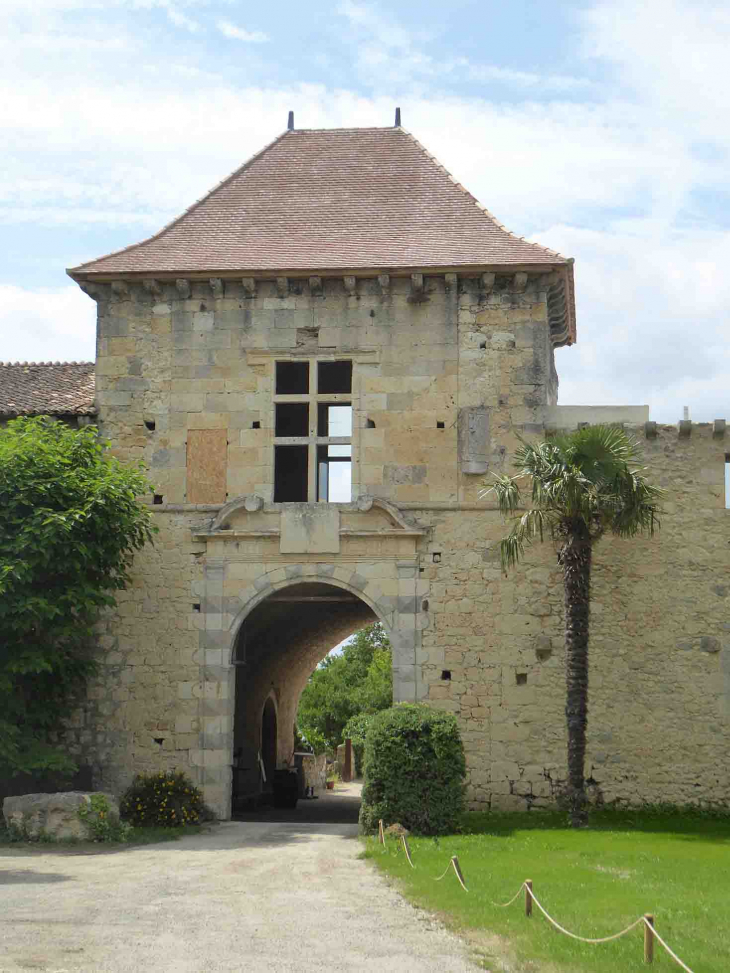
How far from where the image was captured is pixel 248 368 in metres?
18.5

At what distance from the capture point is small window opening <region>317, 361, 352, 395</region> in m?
19.8

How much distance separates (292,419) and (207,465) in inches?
111

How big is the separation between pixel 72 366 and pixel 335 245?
5042mm

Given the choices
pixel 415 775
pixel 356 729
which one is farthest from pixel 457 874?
pixel 356 729

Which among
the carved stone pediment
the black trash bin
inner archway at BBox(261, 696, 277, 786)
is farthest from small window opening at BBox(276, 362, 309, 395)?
the black trash bin

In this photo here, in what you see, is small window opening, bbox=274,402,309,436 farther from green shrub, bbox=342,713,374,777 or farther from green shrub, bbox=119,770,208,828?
green shrub, bbox=342,713,374,777

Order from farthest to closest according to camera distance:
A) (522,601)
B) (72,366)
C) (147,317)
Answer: (72,366) → (147,317) → (522,601)

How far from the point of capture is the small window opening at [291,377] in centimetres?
1897

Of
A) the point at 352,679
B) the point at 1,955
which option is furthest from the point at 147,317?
the point at 352,679

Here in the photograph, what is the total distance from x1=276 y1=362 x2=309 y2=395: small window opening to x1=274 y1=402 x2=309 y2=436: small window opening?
2.68 ft

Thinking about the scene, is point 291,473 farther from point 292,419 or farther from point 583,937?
point 583,937

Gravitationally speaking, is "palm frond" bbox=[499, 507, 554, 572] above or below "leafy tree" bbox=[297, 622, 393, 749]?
above

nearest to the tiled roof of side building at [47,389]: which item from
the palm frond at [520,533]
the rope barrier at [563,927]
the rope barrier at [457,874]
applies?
the palm frond at [520,533]

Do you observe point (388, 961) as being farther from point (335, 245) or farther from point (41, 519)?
point (335, 245)
